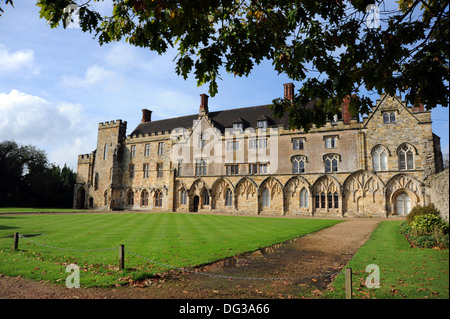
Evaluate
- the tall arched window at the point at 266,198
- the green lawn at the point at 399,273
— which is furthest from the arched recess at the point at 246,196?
the green lawn at the point at 399,273

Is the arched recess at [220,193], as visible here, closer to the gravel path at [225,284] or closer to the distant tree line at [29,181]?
the gravel path at [225,284]

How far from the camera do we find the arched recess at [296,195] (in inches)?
1254

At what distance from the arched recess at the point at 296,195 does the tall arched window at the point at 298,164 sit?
908mm

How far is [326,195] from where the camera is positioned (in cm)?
3091

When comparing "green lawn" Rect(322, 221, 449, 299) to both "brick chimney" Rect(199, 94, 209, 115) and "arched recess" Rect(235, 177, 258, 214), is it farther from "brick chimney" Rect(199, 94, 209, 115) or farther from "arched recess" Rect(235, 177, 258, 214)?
"brick chimney" Rect(199, 94, 209, 115)

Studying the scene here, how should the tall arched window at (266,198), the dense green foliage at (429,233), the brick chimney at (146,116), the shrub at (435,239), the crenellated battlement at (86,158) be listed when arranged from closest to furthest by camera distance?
the shrub at (435,239) → the dense green foliage at (429,233) → the tall arched window at (266,198) → the crenellated battlement at (86,158) → the brick chimney at (146,116)

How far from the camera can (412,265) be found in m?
8.04

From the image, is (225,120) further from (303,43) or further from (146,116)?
(303,43)

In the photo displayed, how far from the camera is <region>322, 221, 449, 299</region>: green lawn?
573 cm

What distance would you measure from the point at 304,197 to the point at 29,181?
44452 millimetres

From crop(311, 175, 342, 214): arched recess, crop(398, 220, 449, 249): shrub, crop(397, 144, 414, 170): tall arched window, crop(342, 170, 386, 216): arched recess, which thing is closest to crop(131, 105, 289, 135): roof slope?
crop(311, 175, 342, 214): arched recess

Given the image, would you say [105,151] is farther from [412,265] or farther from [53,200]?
[412,265]

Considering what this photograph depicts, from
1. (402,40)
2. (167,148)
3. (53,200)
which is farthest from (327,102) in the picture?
(53,200)

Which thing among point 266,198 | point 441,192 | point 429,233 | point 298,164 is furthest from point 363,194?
point 429,233
